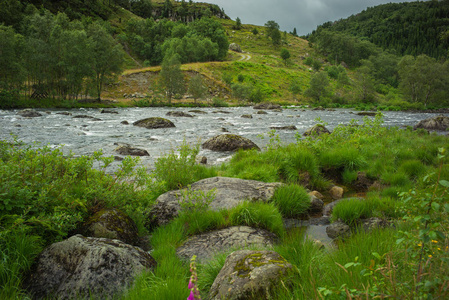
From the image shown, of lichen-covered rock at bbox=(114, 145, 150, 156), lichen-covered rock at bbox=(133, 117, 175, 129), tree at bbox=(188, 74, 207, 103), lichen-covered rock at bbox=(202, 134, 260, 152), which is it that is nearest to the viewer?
lichen-covered rock at bbox=(114, 145, 150, 156)

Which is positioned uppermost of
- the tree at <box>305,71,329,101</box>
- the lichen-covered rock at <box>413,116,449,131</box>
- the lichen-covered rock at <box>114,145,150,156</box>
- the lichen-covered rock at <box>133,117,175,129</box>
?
the tree at <box>305,71,329,101</box>

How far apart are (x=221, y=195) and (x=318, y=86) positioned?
241 feet

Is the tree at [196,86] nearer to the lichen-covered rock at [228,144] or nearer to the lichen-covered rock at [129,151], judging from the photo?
the lichen-covered rock at [228,144]

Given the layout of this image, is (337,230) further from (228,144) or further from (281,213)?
(228,144)

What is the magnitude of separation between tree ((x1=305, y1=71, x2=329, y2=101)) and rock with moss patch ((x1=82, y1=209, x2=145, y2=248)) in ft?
244

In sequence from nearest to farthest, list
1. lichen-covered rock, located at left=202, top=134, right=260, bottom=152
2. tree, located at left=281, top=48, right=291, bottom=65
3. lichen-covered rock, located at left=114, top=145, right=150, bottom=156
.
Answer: lichen-covered rock, located at left=114, top=145, right=150, bottom=156 → lichen-covered rock, located at left=202, top=134, right=260, bottom=152 → tree, located at left=281, top=48, right=291, bottom=65

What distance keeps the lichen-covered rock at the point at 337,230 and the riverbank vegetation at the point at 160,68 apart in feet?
60.5

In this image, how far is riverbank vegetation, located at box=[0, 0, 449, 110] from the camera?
1779 inches

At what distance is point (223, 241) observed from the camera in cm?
446

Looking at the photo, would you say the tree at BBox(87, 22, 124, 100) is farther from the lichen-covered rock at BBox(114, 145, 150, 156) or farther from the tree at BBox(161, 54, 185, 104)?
the lichen-covered rock at BBox(114, 145, 150, 156)

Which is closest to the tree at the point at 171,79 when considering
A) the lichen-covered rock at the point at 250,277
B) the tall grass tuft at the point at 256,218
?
the tall grass tuft at the point at 256,218

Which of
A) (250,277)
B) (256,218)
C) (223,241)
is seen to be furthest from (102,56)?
(250,277)

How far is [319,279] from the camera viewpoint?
278cm

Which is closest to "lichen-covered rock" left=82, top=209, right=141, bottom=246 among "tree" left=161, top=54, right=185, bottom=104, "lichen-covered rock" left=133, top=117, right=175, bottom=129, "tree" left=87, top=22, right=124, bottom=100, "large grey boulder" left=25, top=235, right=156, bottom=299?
"large grey boulder" left=25, top=235, right=156, bottom=299
